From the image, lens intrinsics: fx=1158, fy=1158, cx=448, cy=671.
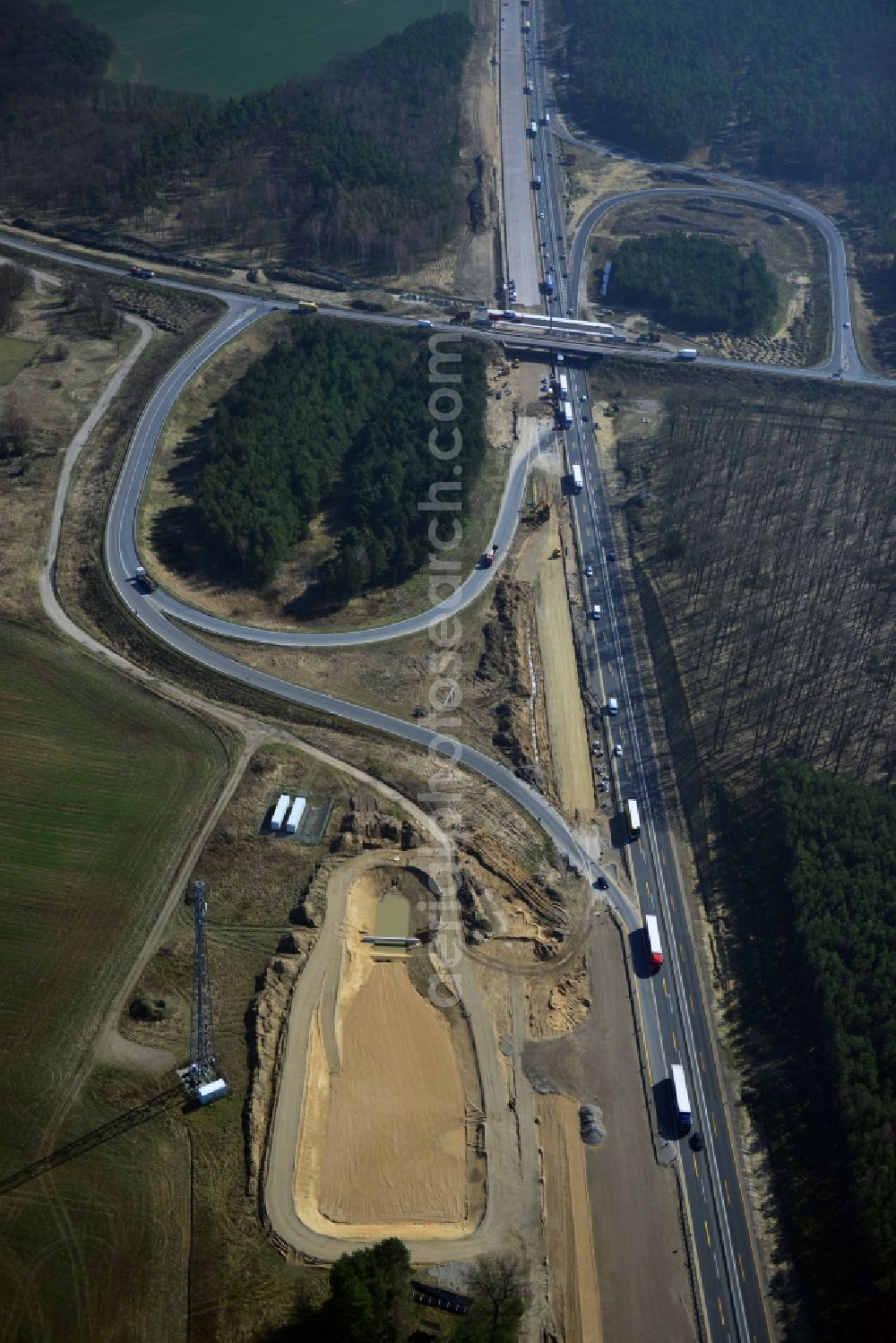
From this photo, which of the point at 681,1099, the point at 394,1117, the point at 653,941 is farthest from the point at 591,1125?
the point at 653,941

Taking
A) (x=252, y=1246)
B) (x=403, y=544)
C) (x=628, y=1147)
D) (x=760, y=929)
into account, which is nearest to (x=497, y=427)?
(x=403, y=544)

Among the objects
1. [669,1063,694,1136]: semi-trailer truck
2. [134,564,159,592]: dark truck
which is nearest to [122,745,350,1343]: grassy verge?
[134,564,159,592]: dark truck

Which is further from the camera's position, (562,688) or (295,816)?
(562,688)

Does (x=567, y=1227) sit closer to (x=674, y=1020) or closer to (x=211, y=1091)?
(x=674, y=1020)

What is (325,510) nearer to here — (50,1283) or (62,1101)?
(62,1101)

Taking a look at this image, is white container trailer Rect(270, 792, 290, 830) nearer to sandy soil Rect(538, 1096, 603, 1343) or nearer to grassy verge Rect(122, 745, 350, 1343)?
grassy verge Rect(122, 745, 350, 1343)

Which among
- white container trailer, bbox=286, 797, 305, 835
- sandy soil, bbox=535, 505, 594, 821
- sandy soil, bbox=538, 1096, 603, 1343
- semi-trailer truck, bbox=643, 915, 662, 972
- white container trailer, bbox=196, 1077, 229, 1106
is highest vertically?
sandy soil, bbox=535, 505, 594, 821
